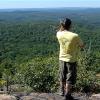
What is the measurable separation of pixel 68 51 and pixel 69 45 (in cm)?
11

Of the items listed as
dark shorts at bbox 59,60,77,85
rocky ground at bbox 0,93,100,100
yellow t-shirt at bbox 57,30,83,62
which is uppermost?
yellow t-shirt at bbox 57,30,83,62

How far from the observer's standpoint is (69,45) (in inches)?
269

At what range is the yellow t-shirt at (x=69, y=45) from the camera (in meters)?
→ 6.76

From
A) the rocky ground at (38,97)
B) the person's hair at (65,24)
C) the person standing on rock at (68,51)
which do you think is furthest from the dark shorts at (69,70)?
the person's hair at (65,24)

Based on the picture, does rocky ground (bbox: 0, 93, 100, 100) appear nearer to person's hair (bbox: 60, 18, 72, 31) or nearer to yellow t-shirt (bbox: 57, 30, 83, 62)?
yellow t-shirt (bbox: 57, 30, 83, 62)

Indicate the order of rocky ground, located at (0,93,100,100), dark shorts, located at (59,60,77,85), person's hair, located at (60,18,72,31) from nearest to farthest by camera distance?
person's hair, located at (60,18,72,31)
dark shorts, located at (59,60,77,85)
rocky ground, located at (0,93,100,100)

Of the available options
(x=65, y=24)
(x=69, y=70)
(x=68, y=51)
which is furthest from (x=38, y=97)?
(x=65, y=24)

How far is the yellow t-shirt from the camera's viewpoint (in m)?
6.76

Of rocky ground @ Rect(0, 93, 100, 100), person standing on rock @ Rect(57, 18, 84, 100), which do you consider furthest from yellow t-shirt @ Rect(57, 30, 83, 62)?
rocky ground @ Rect(0, 93, 100, 100)

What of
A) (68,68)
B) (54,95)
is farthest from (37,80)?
(68,68)

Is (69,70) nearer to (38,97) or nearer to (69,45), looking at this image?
(69,45)

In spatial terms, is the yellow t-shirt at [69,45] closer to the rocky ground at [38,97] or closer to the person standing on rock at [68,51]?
the person standing on rock at [68,51]

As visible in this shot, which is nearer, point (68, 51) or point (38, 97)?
point (68, 51)

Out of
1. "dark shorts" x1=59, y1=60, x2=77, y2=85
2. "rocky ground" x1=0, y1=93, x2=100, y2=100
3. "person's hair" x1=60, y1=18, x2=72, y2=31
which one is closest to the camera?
"person's hair" x1=60, y1=18, x2=72, y2=31
